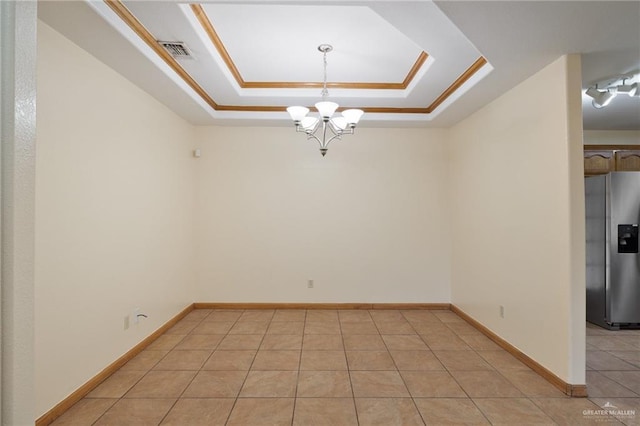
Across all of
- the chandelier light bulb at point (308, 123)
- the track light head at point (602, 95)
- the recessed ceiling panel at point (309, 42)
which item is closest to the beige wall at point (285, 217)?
the track light head at point (602, 95)

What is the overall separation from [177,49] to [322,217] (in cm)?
269

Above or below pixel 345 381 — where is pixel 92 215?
above

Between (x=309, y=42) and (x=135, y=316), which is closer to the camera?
(x=309, y=42)

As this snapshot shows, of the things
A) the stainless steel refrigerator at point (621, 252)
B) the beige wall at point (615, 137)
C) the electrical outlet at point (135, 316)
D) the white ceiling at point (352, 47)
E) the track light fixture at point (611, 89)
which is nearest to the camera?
the white ceiling at point (352, 47)

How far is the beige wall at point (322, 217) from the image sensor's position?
14.9ft

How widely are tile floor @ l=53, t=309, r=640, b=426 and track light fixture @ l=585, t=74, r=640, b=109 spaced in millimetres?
2445

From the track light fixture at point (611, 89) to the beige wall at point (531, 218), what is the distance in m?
0.72

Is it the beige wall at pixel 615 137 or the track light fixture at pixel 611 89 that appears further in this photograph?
the beige wall at pixel 615 137

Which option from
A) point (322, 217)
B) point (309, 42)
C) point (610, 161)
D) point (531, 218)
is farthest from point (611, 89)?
point (322, 217)

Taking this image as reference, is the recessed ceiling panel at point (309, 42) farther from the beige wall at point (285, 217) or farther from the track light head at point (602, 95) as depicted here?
the track light head at point (602, 95)

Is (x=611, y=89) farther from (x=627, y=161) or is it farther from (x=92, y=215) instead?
(x=92, y=215)

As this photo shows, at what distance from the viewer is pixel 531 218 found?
9.27 feet

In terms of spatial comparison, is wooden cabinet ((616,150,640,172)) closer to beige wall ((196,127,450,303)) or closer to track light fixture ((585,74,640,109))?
track light fixture ((585,74,640,109))

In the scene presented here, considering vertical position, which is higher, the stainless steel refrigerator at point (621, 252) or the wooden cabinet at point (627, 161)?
the wooden cabinet at point (627, 161)
